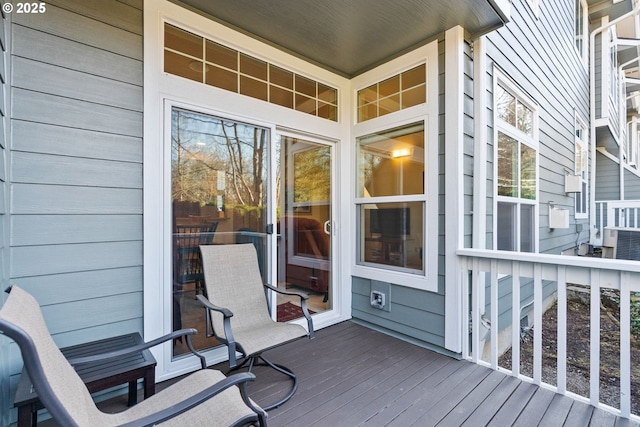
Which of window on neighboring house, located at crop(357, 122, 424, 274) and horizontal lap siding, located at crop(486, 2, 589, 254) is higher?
horizontal lap siding, located at crop(486, 2, 589, 254)

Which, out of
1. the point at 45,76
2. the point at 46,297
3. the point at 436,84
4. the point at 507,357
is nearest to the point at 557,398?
the point at 507,357

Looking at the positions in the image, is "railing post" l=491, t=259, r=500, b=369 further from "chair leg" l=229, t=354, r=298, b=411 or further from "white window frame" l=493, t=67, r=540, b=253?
"chair leg" l=229, t=354, r=298, b=411

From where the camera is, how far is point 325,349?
110 inches

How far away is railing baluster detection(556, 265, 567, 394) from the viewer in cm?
207

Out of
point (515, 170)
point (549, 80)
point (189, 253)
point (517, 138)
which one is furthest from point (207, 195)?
point (549, 80)

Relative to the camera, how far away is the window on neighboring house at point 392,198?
9.84 feet

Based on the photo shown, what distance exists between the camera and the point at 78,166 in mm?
1912

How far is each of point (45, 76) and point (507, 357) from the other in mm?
4753

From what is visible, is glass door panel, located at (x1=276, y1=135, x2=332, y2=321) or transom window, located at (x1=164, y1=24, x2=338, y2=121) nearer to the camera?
transom window, located at (x1=164, y1=24, x2=338, y2=121)

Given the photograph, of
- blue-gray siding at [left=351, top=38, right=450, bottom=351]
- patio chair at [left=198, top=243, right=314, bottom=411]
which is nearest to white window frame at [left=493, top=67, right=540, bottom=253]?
blue-gray siding at [left=351, top=38, right=450, bottom=351]

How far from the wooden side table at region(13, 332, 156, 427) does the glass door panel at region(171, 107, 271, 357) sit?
520 mm

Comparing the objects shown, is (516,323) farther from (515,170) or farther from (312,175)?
(312,175)

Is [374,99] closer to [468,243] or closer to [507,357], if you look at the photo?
[468,243]

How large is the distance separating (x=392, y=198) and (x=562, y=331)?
1.74 metres
